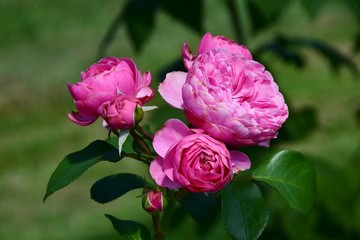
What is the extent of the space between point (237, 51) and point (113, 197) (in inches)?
10.6

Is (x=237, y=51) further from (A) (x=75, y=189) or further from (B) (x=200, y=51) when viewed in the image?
(A) (x=75, y=189)

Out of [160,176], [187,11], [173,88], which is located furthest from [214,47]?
[187,11]

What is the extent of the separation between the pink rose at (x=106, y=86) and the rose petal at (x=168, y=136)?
1.9 inches

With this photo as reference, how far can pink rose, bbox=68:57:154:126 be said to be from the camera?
115 cm

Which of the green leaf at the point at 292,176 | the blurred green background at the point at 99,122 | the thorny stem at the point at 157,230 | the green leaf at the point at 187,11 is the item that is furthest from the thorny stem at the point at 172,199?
the green leaf at the point at 187,11

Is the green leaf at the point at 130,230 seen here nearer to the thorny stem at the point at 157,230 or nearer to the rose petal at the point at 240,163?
the thorny stem at the point at 157,230

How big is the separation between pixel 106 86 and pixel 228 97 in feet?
0.46

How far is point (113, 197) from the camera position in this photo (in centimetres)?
134

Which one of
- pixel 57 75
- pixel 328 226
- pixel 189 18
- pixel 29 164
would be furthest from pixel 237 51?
pixel 57 75

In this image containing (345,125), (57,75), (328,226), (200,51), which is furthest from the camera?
(57,75)

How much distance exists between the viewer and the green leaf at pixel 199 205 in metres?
1.36

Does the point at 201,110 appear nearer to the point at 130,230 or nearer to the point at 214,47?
the point at 214,47

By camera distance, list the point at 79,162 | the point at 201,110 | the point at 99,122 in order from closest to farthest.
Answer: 1. the point at 201,110
2. the point at 79,162
3. the point at 99,122

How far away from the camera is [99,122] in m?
5.52
